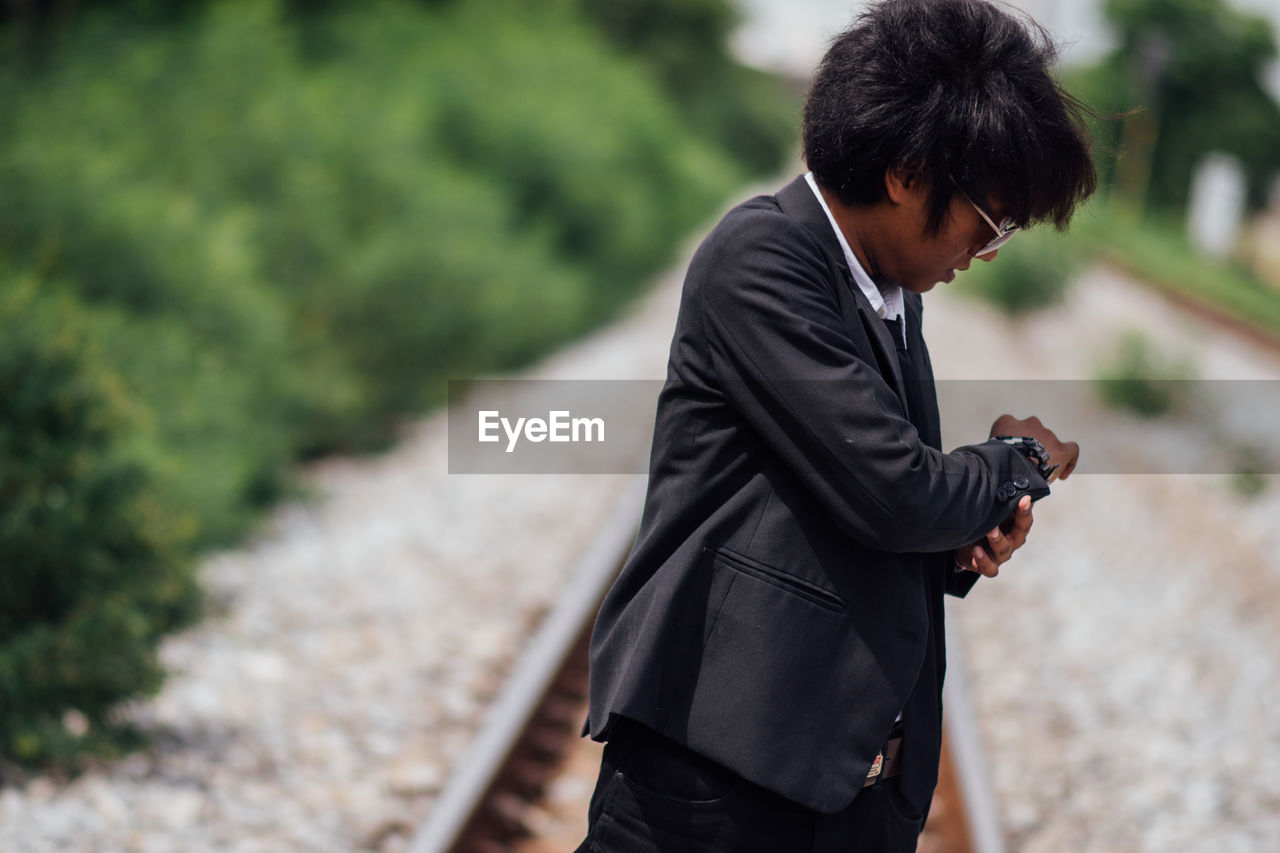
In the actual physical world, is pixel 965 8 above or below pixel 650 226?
above

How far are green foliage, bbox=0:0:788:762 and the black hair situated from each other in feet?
11.8

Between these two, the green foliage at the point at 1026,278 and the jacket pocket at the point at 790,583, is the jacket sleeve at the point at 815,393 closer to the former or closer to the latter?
the jacket pocket at the point at 790,583

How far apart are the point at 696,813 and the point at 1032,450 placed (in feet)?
2.28

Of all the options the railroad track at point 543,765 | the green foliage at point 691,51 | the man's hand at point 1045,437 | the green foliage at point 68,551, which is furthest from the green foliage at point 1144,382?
the green foliage at point 691,51

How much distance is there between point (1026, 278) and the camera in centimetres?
1511

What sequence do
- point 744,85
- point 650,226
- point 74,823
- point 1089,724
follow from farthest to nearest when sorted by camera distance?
point 744,85, point 650,226, point 1089,724, point 74,823

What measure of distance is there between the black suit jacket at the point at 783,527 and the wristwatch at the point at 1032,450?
1.7 inches

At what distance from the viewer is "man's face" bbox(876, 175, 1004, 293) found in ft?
5.11

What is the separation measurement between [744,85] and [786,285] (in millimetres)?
54537

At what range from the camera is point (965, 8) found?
1550 mm

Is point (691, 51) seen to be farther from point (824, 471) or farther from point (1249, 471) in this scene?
point (824, 471)

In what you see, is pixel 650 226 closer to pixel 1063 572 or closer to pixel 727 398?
pixel 1063 572

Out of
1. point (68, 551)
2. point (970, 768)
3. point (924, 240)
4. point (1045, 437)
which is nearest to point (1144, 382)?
point (970, 768)

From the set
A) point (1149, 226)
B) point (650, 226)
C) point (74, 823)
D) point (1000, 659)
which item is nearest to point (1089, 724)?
point (1000, 659)
